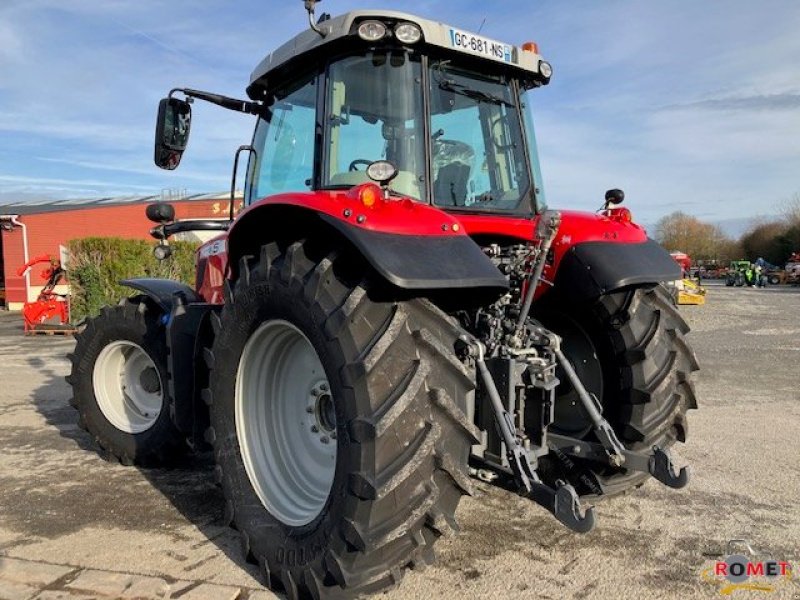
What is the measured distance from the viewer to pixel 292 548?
2.82 m

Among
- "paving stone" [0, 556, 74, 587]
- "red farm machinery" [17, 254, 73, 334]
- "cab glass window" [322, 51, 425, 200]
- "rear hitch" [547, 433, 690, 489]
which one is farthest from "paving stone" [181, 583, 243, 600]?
"red farm machinery" [17, 254, 73, 334]

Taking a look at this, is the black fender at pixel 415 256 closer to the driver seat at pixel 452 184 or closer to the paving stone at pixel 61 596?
the driver seat at pixel 452 184

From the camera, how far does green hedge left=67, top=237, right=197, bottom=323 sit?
16703mm

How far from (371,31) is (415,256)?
4.17 feet

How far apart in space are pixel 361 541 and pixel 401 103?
201 centimetres

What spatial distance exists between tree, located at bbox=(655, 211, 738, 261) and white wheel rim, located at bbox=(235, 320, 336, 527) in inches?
3022

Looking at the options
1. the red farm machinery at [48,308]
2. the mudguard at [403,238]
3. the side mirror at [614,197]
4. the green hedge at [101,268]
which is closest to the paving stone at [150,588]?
the mudguard at [403,238]

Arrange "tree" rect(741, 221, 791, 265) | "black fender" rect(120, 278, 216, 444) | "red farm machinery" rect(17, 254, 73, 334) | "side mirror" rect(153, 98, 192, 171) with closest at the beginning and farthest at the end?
1. "black fender" rect(120, 278, 216, 444)
2. "side mirror" rect(153, 98, 192, 171)
3. "red farm machinery" rect(17, 254, 73, 334)
4. "tree" rect(741, 221, 791, 265)

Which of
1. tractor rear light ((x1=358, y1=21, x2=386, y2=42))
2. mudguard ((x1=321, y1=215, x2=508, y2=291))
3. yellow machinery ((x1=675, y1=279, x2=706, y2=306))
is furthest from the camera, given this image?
yellow machinery ((x1=675, y1=279, x2=706, y2=306))

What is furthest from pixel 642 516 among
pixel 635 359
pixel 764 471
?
pixel 764 471

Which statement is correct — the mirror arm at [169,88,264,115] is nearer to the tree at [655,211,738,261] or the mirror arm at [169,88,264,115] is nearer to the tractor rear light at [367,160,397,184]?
the tractor rear light at [367,160,397,184]

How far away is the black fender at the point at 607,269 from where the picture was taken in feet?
11.0

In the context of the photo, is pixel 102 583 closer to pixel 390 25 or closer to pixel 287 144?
pixel 287 144

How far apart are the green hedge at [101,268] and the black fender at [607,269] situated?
14835 mm
